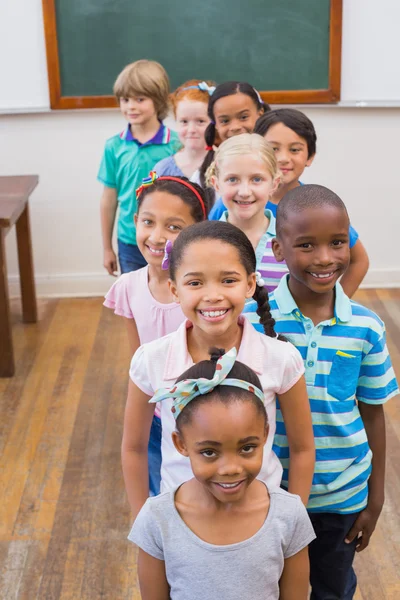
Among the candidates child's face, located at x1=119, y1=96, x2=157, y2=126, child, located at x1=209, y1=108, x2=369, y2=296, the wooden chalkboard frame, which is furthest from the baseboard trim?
child, located at x1=209, y1=108, x2=369, y2=296

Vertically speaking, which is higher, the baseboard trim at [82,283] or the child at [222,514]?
the child at [222,514]

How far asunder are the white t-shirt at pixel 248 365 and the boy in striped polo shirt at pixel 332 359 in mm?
92

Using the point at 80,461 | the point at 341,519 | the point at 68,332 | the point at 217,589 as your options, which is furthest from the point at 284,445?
the point at 68,332

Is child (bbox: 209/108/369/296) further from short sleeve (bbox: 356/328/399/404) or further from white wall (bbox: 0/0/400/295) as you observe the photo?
white wall (bbox: 0/0/400/295)

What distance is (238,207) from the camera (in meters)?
2.12

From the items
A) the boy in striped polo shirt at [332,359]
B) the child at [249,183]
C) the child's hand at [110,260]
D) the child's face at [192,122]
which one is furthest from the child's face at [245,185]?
the child's hand at [110,260]

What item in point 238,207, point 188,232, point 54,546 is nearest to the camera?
point 188,232

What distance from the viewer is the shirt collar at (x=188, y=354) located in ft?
4.79

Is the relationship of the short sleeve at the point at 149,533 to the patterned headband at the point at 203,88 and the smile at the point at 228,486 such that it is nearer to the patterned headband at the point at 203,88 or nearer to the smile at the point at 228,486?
the smile at the point at 228,486

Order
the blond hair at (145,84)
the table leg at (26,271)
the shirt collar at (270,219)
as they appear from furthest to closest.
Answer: the table leg at (26,271) < the blond hair at (145,84) < the shirt collar at (270,219)

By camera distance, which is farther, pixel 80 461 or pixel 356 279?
pixel 80 461

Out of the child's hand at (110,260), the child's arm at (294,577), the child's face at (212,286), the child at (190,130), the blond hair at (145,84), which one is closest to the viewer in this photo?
the child's arm at (294,577)

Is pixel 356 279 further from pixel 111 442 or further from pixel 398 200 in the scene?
pixel 398 200

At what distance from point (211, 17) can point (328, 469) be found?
3440 mm
